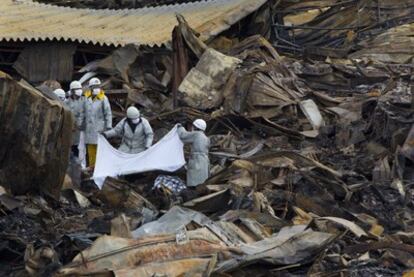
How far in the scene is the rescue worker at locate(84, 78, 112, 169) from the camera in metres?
14.9

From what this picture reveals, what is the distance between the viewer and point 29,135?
1240 centimetres

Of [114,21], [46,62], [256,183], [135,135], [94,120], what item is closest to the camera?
[256,183]

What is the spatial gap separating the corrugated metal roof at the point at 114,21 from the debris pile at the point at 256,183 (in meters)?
0.61

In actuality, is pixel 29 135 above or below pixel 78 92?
above

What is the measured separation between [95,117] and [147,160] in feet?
5.34

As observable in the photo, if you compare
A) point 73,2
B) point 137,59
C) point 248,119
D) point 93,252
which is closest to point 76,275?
point 93,252

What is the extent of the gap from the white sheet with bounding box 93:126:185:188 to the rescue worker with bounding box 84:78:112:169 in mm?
1090

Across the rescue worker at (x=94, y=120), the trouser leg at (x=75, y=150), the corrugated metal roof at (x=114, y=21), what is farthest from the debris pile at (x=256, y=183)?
the trouser leg at (x=75, y=150)

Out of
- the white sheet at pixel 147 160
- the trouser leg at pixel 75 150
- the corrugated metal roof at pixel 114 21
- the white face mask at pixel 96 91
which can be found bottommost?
the trouser leg at pixel 75 150

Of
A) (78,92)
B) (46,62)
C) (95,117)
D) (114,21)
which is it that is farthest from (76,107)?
(114,21)

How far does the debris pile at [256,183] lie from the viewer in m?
9.57

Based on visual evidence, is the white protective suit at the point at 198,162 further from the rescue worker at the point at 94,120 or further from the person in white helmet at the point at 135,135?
the rescue worker at the point at 94,120

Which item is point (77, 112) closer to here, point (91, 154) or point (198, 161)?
point (91, 154)

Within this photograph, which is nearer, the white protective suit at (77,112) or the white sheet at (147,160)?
the white sheet at (147,160)
